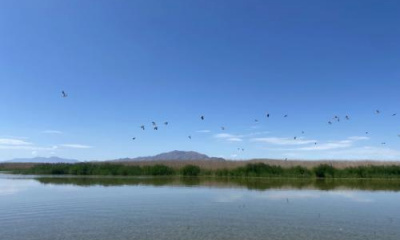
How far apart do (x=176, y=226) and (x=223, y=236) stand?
3.44m

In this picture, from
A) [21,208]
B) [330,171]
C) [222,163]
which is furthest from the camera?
[222,163]

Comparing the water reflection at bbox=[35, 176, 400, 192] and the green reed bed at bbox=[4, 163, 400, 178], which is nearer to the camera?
the water reflection at bbox=[35, 176, 400, 192]

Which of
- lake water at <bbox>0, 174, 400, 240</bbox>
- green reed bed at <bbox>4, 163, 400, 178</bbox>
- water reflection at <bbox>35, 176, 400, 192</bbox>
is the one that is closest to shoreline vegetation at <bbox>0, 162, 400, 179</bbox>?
green reed bed at <bbox>4, 163, 400, 178</bbox>

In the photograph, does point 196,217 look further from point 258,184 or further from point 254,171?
point 254,171

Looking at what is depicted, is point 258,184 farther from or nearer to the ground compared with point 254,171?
nearer to the ground

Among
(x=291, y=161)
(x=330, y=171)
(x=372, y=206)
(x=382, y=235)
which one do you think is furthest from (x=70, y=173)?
(x=382, y=235)

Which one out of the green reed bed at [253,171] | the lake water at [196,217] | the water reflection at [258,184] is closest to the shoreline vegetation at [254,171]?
the green reed bed at [253,171]

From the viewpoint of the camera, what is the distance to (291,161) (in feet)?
246

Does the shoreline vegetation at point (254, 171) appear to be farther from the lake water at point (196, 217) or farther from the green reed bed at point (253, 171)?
the lake water at point (196, 217)

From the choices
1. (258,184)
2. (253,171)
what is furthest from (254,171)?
(258,184)

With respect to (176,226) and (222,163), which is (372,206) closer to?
(176,226)

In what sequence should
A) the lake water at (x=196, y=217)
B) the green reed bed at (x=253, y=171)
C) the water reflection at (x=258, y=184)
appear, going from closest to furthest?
the lake water at (x=196, y=217)
the water reflection at (x=258, y=184)
the green reed bed at (x=253, y=171)

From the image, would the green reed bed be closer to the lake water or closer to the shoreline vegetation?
the shoreline vegetation

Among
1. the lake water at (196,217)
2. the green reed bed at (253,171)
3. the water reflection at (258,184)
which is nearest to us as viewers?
the lake water at (196,217)
